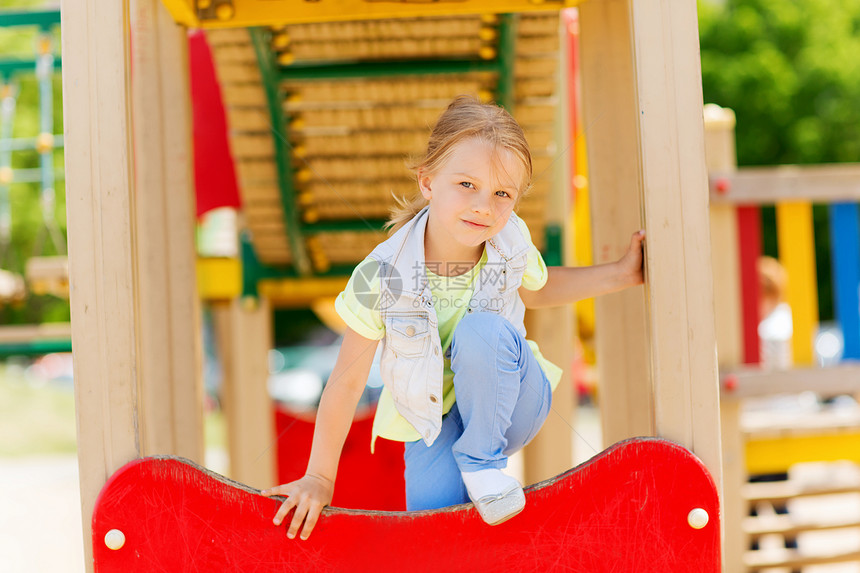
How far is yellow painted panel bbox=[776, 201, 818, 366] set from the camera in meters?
3.04

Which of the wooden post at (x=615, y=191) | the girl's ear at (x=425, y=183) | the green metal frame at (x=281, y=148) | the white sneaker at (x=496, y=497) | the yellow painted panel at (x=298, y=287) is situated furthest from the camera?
the yellow painted panel at (x=298, y=287)

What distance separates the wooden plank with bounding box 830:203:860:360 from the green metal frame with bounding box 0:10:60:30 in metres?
3.55

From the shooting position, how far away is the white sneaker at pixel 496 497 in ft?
4.70

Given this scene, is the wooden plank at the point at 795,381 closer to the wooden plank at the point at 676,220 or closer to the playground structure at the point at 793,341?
the playground structure at the point at 793,341

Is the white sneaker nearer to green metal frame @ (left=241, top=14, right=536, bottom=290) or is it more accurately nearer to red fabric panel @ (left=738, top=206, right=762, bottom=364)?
red fabric panel @ (left=738, top=206, right=762, bottom=364)

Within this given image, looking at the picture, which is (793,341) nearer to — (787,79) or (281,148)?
(281,148)

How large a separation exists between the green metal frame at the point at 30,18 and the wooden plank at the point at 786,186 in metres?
3.11

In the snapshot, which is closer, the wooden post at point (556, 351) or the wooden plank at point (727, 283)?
the wooden plank at point (727, 283)

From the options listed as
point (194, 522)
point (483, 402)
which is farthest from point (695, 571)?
point (194, 522)

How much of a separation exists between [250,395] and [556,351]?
138 centimetres

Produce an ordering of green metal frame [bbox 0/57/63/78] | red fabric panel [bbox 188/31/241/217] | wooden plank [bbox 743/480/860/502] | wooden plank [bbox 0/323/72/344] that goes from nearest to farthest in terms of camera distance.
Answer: wooden plank [bbox 743/480/860/502] < red fabric panel [bbox 188/31/241/217] < wooden plank [bbox 0/323/72/344] < green metal frame [bbox 0/57/63/78]

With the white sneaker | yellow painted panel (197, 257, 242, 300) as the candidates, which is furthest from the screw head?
yellow painted panel (197, 257, 242, 300)

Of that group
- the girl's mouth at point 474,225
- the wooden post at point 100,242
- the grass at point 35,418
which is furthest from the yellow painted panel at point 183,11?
the grass at point 35,418

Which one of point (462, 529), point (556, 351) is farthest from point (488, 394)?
point (556, 351)
